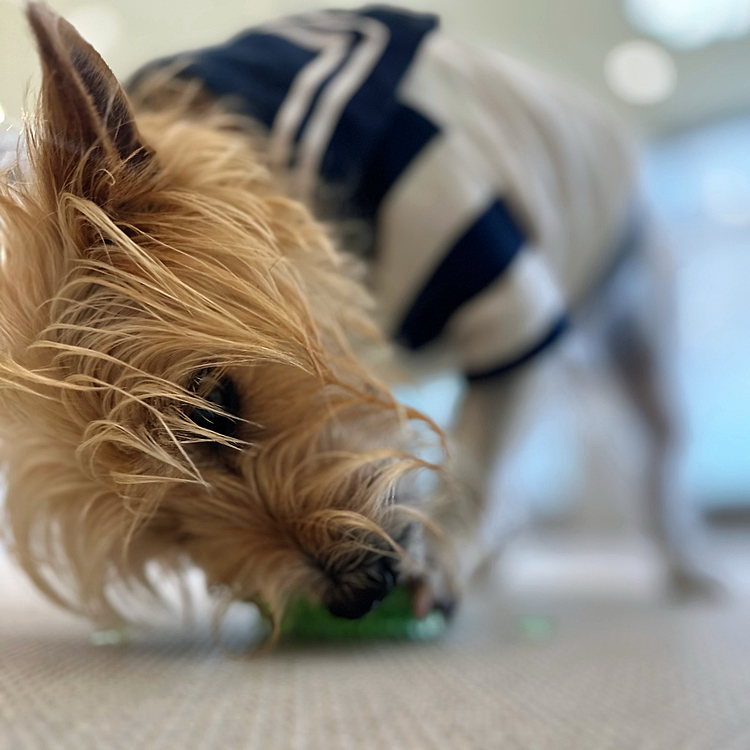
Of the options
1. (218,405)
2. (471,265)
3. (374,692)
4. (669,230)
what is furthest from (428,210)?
(669,230)

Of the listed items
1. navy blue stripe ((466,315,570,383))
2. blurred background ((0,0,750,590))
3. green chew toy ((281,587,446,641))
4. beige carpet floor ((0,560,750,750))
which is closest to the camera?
beige carpet floor ((0,560,750,750))

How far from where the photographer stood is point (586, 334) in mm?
1351

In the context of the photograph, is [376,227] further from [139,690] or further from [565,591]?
[565,591]

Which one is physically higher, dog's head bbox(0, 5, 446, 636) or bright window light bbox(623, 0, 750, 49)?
bright window light bbox(623, 0, 750, 49)

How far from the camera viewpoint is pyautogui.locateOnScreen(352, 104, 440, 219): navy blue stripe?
0.86 metres

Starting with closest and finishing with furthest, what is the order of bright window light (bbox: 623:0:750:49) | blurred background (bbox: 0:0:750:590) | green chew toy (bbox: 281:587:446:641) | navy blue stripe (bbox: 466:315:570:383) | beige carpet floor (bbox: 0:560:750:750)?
beige carpet floor (bbox: 0:560:750:750), green chew toy (bbox: 281:587:446:641), navy blue stripe (bbox: 466:315:570:383), blurred background (bbox: 0:0:750:590), bright window light (bbox: 623:0:750:49)

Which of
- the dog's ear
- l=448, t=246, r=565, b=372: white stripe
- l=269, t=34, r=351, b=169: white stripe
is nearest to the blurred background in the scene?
l=448, t=246, r=565, b=372: white stripe

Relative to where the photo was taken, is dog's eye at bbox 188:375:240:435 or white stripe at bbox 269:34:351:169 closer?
dog's eye at bbox 188:375:240:435

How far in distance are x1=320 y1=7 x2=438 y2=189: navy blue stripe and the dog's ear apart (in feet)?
1.13

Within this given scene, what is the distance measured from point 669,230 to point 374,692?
1.22m

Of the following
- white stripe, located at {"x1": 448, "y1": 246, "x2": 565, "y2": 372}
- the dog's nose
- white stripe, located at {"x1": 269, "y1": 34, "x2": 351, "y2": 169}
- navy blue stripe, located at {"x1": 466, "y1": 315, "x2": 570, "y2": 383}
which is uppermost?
white stripe, located at {"x1": 269, "y1": 34, "x2": 351, "y2": 169}

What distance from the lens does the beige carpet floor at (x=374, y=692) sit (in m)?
0.39

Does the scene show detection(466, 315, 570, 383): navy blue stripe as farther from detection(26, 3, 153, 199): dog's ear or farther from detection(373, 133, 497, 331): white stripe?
detection(26, 3, 153, 199): dog's ear

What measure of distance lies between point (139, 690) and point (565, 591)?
3.14 ft
